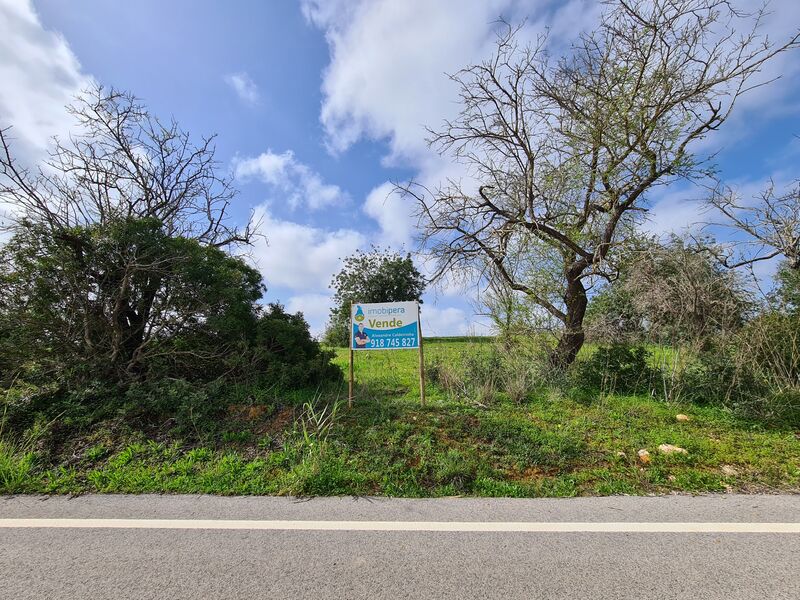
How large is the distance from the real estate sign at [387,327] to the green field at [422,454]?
107 cm

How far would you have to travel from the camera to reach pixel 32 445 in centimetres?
497

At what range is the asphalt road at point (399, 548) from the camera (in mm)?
2523

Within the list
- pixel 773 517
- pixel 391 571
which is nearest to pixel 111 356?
pixel 391 571

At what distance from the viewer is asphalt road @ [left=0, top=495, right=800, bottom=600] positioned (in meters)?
2.52

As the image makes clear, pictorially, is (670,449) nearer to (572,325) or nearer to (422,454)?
(422,454)

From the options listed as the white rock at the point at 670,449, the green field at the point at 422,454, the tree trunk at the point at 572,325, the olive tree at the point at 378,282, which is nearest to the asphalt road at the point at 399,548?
the green field at the point at 422,454

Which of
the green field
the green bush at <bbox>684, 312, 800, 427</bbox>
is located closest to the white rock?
the green field

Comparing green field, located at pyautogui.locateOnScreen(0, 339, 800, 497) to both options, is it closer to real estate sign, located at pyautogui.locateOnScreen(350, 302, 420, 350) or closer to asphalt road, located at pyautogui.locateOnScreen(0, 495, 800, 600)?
asphalt road, located at pyautogui.locateOnScreen(0, 495, 800, 600)

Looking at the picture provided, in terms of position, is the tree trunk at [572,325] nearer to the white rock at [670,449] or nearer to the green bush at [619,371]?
the green bush at [619,371]

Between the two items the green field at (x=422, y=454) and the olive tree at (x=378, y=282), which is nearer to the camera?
the green field at (x=422, y=454)

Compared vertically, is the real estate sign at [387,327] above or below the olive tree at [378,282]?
below

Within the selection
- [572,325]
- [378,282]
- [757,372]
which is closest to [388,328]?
[572,325]

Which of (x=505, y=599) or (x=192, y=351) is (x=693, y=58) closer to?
(x=505, y=599)

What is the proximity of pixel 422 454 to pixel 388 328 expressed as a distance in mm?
2845
